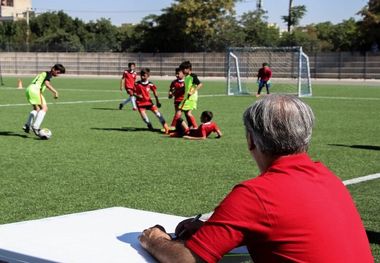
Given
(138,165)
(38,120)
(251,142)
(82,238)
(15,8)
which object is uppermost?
(15,8)

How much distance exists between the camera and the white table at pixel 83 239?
295cm

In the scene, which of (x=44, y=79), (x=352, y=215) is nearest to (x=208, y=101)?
(x=44, y=79)

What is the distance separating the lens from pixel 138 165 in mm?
10562

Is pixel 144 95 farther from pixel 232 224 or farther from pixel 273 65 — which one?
pixel 273 65

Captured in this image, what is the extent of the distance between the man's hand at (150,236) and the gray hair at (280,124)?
61cm

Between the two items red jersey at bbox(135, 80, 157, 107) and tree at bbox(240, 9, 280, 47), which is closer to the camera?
red jersey at bbox(135, 80, 157, 107)

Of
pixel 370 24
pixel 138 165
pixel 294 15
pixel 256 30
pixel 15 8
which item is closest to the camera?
pixel 138 165

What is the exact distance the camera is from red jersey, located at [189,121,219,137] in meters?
14.4

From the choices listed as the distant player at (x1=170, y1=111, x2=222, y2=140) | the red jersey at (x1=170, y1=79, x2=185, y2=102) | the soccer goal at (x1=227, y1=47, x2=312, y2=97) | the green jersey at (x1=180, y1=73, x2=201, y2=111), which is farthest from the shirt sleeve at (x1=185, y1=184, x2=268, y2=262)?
the soccer goal at (x1=227, y1=47, x2=312, y2=97)

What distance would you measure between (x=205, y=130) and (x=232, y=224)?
11.9 m

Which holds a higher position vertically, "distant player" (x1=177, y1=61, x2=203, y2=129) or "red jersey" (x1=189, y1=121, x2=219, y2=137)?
"distant player" (x1=177, y1=61, x2=203, y2=129)

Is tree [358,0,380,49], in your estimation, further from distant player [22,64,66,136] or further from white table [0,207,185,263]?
white table [0,207,185,263]

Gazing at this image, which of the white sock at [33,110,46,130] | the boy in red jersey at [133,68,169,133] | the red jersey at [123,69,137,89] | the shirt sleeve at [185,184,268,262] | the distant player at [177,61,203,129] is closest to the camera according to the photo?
the shirt sleeve at [185,184,268,262]

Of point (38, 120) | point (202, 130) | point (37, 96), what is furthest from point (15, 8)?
point (202, 130)
